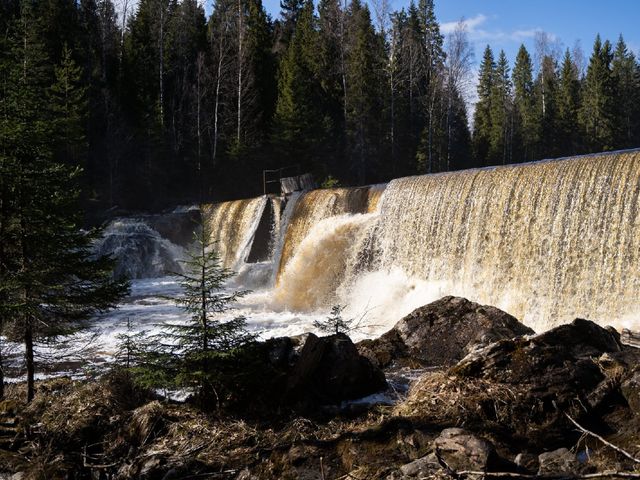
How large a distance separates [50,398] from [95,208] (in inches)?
963

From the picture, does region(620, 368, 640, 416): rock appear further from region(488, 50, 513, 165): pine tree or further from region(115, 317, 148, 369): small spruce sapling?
region(488, 50, 513, 165): pine tree

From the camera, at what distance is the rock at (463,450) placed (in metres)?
3.40

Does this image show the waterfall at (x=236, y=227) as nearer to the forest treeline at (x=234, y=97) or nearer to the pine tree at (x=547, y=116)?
the forest treeline at (x=234, y=97)

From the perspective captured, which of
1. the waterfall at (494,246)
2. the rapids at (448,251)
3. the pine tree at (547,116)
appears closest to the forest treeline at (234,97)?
the pine tree at (547,116)

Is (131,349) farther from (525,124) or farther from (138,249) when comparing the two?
(525,124)

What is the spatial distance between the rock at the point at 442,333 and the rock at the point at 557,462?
398cm

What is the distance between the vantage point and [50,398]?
6.45m

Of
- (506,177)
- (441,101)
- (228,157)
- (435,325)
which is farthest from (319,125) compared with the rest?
(435,325)

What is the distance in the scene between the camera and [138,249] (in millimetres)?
24688

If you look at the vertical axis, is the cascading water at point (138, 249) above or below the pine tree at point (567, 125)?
below

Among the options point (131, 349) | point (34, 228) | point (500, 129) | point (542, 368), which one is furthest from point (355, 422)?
point (500, 129)

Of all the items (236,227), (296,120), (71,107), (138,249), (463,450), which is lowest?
(463,450)

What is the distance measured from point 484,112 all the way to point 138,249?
1406 inches

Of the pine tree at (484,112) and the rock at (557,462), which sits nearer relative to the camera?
the rock at (557,462)
